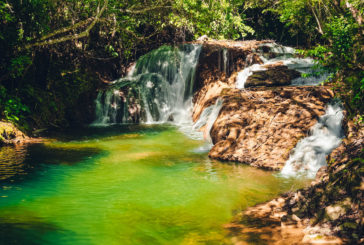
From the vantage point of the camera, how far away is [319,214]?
11.9 ft

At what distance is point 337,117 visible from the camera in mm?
7750

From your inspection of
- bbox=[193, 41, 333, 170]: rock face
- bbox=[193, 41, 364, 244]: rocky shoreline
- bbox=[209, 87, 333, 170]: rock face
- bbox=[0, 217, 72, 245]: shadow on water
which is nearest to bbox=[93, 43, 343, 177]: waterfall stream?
bbox=[193, 41, 364, 244]: rocky shoreline

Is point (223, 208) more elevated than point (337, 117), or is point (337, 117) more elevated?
point (337, 117)

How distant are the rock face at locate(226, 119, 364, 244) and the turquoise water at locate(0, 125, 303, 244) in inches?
16.5

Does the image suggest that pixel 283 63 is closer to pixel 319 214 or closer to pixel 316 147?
pixel 316 147

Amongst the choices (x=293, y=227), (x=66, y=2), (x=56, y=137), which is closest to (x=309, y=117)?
(x=293, y=227)

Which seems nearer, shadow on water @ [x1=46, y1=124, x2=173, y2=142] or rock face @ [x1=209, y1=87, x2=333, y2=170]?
rock face @ [x1=209, y1=87, x2=333, y2=170]

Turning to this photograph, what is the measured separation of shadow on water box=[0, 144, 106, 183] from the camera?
22.4 feet

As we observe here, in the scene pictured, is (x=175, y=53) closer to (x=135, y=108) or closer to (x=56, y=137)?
(x=135, y=108)

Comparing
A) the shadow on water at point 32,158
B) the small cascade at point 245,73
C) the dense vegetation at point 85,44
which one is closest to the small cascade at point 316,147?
the dense vegetation at point 85,44

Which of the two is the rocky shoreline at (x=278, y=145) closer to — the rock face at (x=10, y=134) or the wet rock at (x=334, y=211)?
the wet rock at (x=334, y=211)

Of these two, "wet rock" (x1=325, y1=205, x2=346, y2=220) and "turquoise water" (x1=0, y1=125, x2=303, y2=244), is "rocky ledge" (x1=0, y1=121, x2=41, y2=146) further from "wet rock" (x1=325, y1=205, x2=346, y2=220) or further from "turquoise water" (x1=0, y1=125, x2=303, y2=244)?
"wet rock" (x1=325, y1=205, x2=346, y2=220)

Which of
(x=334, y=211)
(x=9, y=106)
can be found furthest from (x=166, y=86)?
(x=334, y=211)

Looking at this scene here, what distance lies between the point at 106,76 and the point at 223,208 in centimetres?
1389
